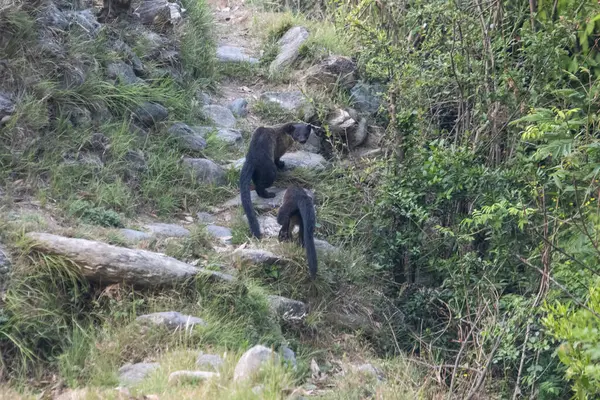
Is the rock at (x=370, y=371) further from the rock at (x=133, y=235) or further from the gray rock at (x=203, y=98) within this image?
the gray rock at (x=203, y=98)

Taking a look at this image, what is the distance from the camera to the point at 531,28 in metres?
8.30

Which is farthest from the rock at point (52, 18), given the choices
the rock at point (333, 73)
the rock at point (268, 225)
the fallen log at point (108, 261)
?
the rock at point (333, 73)

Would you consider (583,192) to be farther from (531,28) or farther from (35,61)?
(35,61)

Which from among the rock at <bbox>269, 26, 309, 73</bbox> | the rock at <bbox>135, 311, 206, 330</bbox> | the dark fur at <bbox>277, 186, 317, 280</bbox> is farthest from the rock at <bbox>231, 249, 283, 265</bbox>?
the rock at <bbox>269, 26, 309, 73</bbox>

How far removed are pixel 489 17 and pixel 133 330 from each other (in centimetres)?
495

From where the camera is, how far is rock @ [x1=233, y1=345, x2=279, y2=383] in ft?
17.8

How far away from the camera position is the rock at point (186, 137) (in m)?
10.1

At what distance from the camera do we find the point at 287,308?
7793 mm

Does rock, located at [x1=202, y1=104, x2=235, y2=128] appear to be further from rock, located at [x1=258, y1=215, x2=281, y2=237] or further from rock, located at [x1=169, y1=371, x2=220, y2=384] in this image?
rock, located at [x1=169, y1=371, x2=220, y2=384]

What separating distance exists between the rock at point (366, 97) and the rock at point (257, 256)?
13.2ft

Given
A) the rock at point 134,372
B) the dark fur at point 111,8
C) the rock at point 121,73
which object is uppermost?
the dark fur at point 111,8

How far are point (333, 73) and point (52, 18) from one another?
3.96 metres

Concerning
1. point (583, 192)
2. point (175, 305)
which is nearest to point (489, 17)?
point (583, 192)

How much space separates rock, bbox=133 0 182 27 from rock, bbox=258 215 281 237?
367cm
